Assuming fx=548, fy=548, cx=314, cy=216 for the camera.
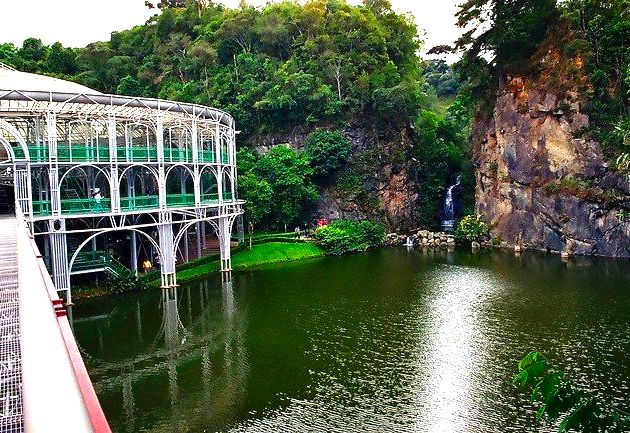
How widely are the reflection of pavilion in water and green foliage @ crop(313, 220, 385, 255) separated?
18.0m

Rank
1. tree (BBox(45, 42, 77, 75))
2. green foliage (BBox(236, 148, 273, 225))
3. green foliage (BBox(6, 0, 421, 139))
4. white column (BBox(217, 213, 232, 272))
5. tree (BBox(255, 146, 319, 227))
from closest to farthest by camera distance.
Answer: white column (BBox(217, 213, 232, 272)) → green foliage (BBox(236, 148, 273, 225)) → tree (BBox(255, 146, 319, 227)) → green foliage (BBox(6, 0, 421, 139)) → tree (BBox(45, 42, 77, 75))

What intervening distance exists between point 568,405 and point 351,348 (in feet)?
53.2

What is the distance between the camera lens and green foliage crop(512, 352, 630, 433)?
491cm

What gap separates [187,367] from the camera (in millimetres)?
19500

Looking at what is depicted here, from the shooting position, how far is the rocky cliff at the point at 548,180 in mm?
38250

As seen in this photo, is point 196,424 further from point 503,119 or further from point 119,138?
point 503,119

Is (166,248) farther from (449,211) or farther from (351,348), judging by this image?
(449,211)

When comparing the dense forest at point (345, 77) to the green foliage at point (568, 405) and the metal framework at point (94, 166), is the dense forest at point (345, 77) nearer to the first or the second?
the metal framework at point (94, 166)

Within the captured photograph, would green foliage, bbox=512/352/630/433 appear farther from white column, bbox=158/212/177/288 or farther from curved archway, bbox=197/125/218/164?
curved archway, bbox=197/125/218/164

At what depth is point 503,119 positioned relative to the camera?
45750mm

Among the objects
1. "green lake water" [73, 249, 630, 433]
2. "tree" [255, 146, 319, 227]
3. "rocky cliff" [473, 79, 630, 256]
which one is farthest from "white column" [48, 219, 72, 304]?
"rocky cliff" [473, 79, 630, 256]

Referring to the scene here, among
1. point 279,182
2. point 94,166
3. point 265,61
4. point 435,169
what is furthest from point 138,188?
point 435,169

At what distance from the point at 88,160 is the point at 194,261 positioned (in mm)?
10011

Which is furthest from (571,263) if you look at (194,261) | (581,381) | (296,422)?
(296,422)
